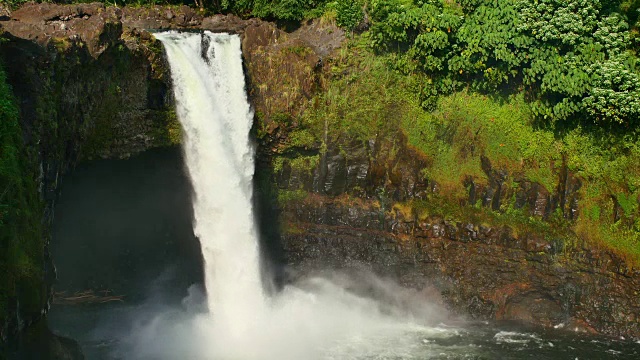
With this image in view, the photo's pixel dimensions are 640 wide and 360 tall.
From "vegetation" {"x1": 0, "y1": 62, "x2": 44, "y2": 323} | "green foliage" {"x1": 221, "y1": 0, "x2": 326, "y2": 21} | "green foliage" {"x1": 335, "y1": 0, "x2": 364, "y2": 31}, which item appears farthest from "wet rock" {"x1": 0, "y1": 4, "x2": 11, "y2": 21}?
"green foliage" {"x1": 335, "y1": 0, "x2": 364, "y2": 31}

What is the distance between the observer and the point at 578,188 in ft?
68.8

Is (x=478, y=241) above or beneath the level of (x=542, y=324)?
above

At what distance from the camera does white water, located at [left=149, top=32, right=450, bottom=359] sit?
61.9ft

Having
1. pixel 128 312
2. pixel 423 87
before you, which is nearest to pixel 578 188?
pixel 423 87

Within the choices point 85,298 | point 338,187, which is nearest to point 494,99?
point 338,187

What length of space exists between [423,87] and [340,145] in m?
3.49

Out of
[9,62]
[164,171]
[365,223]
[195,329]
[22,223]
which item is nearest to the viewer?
[22,223]

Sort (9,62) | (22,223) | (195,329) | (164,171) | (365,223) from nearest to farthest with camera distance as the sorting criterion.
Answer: (22,223)
(9,62)
(195,329)
(164,171)
(365,223)

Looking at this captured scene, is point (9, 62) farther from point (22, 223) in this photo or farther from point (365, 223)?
point (365, 223)

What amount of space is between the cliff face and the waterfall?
2.70 ft

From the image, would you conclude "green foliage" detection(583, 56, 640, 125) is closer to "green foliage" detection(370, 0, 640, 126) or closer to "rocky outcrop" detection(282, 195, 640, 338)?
"green foliage" detection(370, 0, 640, 126)

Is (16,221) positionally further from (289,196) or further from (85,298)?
(289,196)

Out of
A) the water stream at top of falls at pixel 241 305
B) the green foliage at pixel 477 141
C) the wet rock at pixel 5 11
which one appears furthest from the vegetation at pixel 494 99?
the wet rock at pixel 5 11

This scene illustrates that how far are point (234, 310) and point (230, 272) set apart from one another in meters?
1.18
